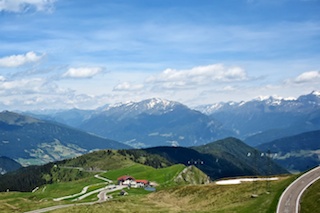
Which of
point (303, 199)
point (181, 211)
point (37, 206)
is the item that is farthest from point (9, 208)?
point (303, 199)

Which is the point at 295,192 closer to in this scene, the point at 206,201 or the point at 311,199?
the point at 311,199

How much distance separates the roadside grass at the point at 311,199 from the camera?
81.2 m

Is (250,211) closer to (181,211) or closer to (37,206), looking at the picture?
(181,211)

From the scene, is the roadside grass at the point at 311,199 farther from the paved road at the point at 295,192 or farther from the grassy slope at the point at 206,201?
the grassy slope at the point at 206,201

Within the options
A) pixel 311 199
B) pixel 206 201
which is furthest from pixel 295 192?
pixel 206 201

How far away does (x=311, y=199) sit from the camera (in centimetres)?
8644

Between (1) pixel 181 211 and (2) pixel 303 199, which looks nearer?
(2) pixel 303 199

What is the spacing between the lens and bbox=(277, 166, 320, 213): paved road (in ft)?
275

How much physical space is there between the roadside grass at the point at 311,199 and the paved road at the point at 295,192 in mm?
1282

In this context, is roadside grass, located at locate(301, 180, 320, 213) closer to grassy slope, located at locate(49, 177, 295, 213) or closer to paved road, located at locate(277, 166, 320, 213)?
paved road, located at locate(277, 166, 320, 213)

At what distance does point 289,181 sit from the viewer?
357 feet

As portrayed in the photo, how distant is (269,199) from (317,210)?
17716 millimetres

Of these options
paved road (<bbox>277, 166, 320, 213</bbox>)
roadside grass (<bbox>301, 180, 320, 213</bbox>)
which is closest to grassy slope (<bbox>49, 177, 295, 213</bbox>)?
paved road (<bbox>277, 166, 320, 213</bbox>)

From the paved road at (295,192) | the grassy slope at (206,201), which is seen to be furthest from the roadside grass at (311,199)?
the grassy slope at (206,201)
